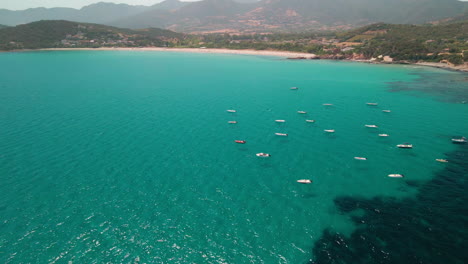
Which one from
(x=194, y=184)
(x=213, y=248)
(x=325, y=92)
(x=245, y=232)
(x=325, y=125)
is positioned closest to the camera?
(x=213, y=248)

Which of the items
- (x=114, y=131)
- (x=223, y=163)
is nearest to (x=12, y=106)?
(x=114, y=131)

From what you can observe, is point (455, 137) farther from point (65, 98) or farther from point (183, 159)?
point (65, 98)

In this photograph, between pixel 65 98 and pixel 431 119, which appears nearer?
pixel 431 119

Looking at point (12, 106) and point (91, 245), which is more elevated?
point (12, 106)

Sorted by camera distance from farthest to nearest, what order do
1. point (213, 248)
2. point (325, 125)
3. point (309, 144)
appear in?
point (325, 125) < point (309, 144) < point (213, 248)

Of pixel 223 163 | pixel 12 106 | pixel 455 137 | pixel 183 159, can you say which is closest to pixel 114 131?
pixel 183 159

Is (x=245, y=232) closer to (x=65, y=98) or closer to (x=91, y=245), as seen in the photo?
(x=91, y=245)

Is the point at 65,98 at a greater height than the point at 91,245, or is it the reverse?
the point at 65,98
